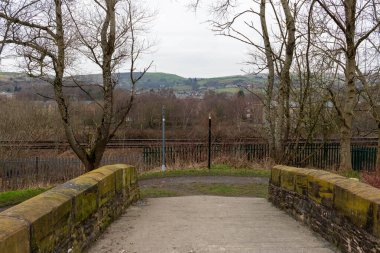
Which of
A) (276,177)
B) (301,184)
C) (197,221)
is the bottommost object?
(197,221)

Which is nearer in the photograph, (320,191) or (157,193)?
(320,191)

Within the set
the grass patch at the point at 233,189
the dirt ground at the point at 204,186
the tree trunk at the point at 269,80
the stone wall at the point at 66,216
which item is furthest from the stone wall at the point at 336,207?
the tree trunk at the point at 269,80

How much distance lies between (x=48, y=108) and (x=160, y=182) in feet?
67.2

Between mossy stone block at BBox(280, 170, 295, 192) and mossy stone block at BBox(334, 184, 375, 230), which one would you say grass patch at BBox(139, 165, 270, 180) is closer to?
mossy stone block at BBox(280, 170, 295, 192)

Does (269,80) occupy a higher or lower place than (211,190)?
higher

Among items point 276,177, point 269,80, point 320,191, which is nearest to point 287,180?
point 276,177

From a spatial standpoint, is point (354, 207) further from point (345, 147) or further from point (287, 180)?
point (345, 147)

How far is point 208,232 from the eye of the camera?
239 inches

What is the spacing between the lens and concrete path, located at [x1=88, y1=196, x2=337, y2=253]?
525 cm

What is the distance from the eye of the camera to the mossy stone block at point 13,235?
297 cm

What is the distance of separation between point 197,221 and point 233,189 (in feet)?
18.9

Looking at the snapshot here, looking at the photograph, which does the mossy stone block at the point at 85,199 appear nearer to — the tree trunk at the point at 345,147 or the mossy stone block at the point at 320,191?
the mossy stone block at the point at 320,191

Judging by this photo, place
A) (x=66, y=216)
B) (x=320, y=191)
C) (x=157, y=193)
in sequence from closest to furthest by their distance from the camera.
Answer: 1. (x=66, y=216)
2. (x=320, y=191)
3. (x=157, y=193)

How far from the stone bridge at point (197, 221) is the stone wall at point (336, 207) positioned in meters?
0.01
